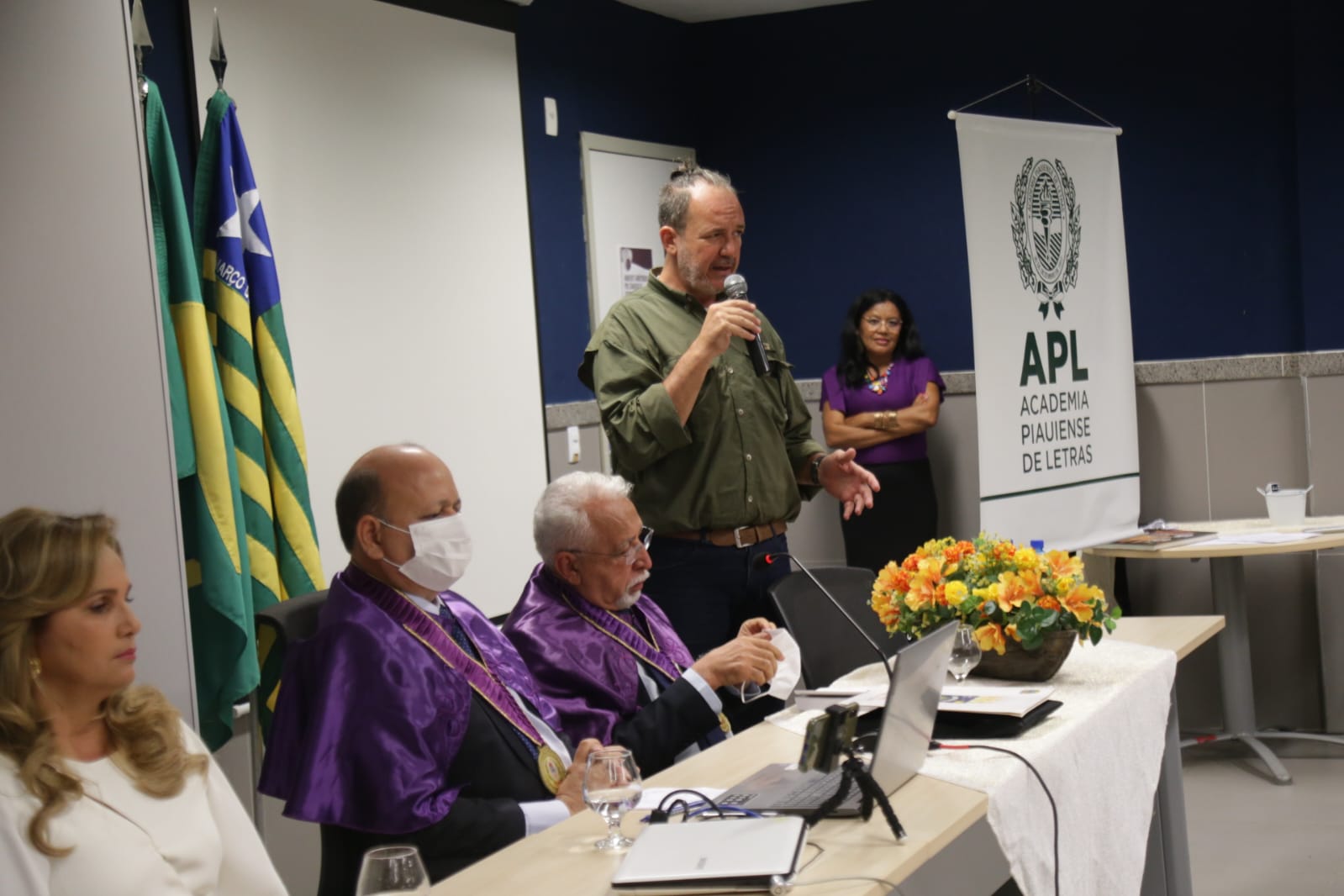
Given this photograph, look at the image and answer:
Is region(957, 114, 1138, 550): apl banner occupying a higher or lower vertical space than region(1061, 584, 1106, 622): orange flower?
higher

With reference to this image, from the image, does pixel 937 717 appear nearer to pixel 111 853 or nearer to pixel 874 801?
pixel 874 801

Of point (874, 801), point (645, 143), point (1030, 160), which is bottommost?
point (874, 801)

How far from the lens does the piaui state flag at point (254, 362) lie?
3.39 meters

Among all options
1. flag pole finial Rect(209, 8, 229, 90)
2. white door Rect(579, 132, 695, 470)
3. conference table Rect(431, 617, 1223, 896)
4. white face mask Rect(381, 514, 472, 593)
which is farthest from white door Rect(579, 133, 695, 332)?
conference table Rect(431, 617, 1223, 896)

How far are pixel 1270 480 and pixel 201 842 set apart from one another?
4400mm

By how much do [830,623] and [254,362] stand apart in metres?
1.53

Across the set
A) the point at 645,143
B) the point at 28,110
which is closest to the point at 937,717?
the point at 28,110

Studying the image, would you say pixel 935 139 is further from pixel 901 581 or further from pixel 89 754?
pixel 89 754

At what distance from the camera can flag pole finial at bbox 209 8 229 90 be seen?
11.4ft

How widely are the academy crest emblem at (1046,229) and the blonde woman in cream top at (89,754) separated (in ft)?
10.5

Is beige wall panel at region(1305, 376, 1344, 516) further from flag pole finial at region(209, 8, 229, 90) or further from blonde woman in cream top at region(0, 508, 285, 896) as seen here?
blonde woman in cream top at region(0, 508, 285, 896)

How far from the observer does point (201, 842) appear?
1.93 meters

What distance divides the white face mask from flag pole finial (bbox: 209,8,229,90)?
1.68 metres

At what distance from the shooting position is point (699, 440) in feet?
11.3
